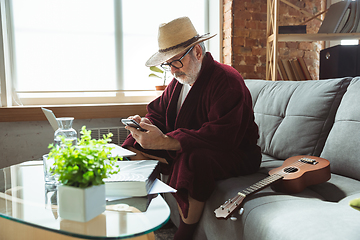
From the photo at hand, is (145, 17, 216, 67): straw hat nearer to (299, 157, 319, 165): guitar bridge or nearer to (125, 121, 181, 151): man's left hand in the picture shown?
(125, 121, 181, 151): man's left hand

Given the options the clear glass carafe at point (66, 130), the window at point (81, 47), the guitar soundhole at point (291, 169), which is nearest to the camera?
the clear glass carafe at point (66, 130)

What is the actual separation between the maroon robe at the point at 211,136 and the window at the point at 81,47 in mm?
1245

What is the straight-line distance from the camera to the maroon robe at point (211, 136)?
1.29 metres

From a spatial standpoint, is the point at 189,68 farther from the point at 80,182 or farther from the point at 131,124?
the point at 80,182

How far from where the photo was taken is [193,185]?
4.14 ft

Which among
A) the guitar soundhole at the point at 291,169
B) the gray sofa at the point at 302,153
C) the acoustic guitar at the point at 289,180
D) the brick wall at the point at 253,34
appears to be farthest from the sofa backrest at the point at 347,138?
the brick wall at the point at 253,34

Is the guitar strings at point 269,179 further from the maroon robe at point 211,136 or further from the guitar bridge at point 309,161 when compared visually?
the maroon robe at point 211,136

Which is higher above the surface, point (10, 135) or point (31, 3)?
point (31, 3)

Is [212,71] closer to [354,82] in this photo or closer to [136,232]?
[354,82]

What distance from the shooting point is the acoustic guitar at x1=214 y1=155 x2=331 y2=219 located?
3.47ft

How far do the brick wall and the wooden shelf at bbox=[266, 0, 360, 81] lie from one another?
150mm

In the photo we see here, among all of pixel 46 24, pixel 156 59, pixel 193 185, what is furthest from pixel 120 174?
pixel 46 24

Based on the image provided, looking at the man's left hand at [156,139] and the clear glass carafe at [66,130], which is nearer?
the clear glass carafe at [66,130]

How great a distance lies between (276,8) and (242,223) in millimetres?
1848
